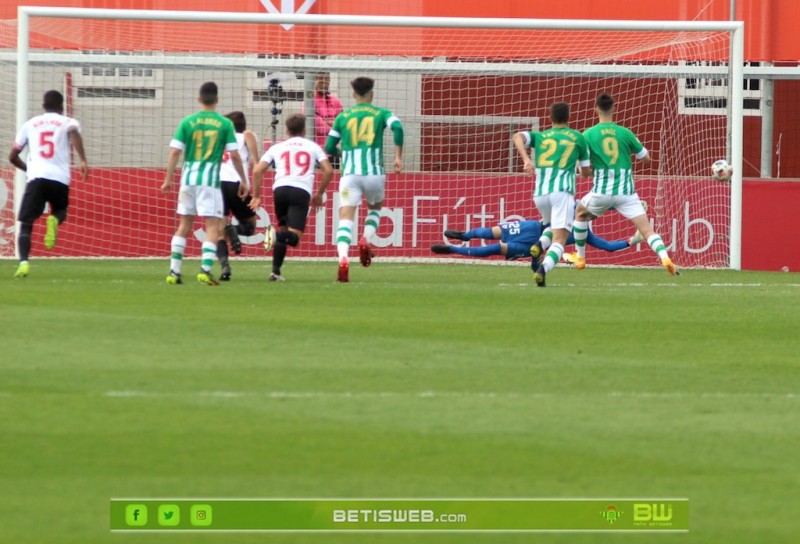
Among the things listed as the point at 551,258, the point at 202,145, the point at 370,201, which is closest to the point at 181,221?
the point at 202,145

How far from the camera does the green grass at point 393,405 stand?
6031 mm

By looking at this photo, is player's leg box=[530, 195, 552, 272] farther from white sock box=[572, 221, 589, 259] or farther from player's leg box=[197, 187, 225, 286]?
player's leg box=[197, 187, 225, 286]

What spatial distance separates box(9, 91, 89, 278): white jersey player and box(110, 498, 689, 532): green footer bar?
10.5 m

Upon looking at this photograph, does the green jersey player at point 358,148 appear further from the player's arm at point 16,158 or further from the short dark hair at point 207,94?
the player's arm at point 16,158

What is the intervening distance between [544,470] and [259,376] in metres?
2.73

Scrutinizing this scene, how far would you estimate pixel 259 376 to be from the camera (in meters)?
8.78

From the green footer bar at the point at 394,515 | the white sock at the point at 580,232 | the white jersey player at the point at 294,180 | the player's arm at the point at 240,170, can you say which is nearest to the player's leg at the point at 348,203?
the white jersey player at the point at 294,180

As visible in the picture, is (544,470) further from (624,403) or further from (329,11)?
(329,11)

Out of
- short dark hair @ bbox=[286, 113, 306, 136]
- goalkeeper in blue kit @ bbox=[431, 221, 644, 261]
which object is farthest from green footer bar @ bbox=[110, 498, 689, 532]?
goalkeeper in blue kit @ bbox=[431, 221, 644, 261]

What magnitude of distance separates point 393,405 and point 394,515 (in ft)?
7.51

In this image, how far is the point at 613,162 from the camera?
55.0ft

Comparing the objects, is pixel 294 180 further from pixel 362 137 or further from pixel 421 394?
pixel 421 394

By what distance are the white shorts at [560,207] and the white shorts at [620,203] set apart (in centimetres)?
74

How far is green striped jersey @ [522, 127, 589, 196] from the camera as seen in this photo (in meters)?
16.2
